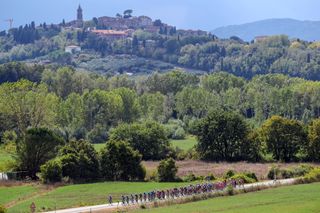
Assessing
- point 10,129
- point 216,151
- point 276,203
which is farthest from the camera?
point 10,129

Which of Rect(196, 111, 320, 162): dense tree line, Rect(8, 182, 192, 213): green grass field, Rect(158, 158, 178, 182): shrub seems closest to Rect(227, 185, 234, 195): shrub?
Rect(8, 182, 192, 213): green grass field

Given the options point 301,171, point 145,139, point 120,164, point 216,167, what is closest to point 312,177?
point 301,171

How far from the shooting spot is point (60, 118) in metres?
120

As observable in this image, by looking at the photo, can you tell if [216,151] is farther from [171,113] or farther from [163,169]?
[171,113]

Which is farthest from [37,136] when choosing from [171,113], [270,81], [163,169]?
[270,81]

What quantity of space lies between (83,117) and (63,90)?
34.9m

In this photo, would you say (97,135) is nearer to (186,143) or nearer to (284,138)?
(186,143)

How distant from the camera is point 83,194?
5941 cm

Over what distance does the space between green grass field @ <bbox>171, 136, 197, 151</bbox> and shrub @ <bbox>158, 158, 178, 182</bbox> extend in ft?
96.3

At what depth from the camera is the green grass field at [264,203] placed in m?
44.3

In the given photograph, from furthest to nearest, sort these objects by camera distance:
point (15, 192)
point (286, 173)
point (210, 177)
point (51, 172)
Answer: point (286, 173) < point (210, 177) < point (51, 172) < point (15, 192)

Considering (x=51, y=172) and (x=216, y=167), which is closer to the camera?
(x=51, y=172)

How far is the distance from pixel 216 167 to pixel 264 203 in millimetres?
32072

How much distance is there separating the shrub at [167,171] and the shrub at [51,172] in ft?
33.1
